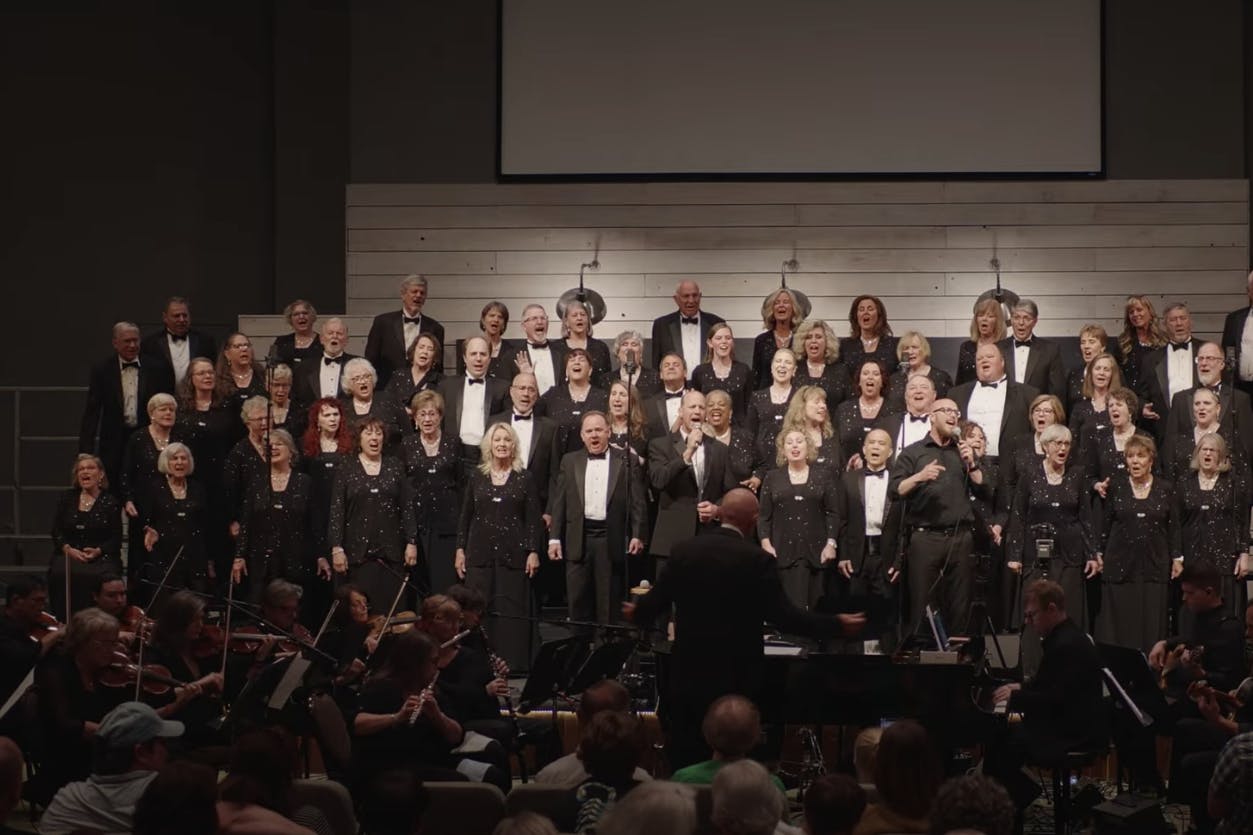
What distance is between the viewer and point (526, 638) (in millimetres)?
9570

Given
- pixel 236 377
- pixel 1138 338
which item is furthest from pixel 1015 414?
pixel 236 377

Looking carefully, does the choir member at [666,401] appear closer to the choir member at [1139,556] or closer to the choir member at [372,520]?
the choir member at [372,520]

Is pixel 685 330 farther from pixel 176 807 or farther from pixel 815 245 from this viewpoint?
pixel 176 807

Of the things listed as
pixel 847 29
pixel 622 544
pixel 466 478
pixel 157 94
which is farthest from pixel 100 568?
pixel 847 29

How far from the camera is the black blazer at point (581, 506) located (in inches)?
372

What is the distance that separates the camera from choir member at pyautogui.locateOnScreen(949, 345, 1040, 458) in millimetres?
9898

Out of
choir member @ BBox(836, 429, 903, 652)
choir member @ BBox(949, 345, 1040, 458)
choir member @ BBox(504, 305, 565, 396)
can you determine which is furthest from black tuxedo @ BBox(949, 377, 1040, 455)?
choir member @ BBox(504, 305, 565, 396)

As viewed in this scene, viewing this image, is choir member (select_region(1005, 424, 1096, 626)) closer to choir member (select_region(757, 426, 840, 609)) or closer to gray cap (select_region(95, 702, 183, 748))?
choir member (select_region(757, 426, 840, 609))

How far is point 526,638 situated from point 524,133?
5150mm

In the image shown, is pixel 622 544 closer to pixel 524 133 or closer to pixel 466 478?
pixel 466 478

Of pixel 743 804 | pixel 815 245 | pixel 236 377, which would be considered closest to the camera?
pixel 743 804

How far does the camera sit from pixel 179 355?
10836 mm

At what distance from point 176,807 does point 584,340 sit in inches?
277

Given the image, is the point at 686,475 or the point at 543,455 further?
the point at 543,455
